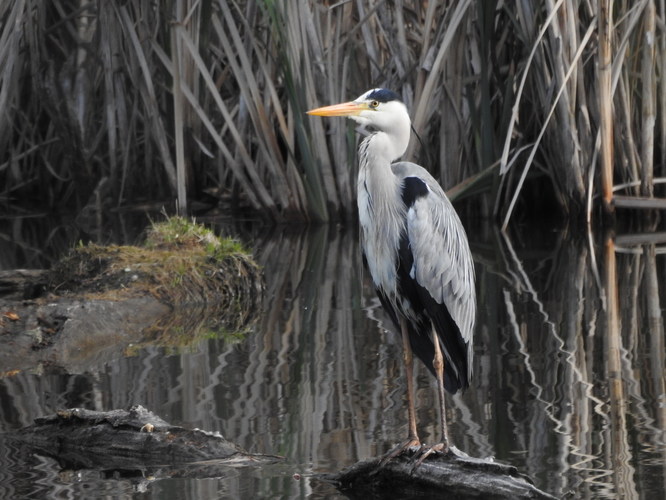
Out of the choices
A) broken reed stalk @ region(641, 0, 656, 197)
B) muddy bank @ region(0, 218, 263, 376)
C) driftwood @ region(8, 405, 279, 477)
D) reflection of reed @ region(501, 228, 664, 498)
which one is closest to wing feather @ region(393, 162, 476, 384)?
reflection of reed @ region(501, 228, 664, 498)

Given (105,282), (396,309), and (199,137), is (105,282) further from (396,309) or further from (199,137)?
(199,137)

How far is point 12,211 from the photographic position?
14414 mm

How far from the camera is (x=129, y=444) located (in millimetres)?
4449

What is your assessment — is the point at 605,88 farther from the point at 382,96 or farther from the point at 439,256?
the point at 439,256

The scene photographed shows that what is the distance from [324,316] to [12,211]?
798cm

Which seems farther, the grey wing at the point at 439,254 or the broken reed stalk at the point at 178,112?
the broken reed stalk at the point at 178,112

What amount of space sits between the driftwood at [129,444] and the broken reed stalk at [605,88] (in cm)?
618

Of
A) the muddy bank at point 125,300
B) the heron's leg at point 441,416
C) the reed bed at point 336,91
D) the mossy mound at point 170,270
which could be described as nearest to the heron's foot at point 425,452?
the heron's leg at point 441,416

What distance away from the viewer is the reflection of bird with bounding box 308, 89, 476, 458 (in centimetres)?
474

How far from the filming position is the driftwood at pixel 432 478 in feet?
12.6

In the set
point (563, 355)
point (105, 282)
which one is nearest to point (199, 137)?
point (105, 282)

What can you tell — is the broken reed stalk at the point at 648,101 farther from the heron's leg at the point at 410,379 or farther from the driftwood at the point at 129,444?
the driftwood at the point at 129,444

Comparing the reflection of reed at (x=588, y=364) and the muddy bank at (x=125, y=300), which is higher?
the muddy bank at (x=125, y=300)

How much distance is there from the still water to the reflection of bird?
0.36 meters
